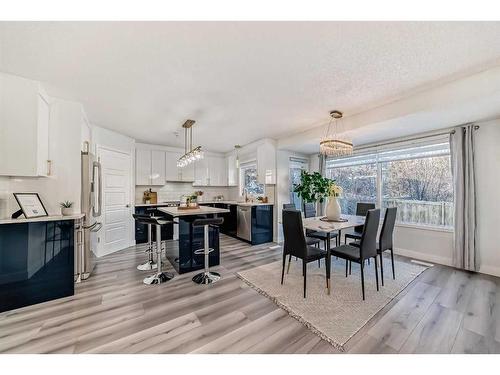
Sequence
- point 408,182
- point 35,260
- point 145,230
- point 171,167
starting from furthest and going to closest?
point 171,167 < point 145,230 < point 408,182 < point 35,260

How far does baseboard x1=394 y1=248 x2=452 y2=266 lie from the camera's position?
3377 millimetres

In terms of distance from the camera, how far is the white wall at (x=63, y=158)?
2703 mm

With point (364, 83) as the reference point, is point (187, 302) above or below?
below

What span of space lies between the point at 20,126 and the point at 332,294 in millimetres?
3937

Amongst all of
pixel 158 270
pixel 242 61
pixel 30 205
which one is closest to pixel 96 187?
pixel 30 205

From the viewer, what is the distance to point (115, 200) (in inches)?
166

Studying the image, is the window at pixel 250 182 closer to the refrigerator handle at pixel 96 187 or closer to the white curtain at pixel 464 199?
the refrigerator handle at pixel 96 187

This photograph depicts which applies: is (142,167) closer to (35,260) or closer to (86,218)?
(86,218)

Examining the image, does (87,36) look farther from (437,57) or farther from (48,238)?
(437,57)

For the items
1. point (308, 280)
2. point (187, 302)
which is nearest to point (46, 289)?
point (187, 302)

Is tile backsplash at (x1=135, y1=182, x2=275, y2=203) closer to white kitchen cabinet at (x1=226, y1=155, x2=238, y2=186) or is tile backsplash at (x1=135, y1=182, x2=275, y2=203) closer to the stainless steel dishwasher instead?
white kitchen cabinet at (x1=226, y1=155, x2=238, y2=186)

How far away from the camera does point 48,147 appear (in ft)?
8.87

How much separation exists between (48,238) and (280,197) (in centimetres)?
398

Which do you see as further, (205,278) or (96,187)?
(96,187)
